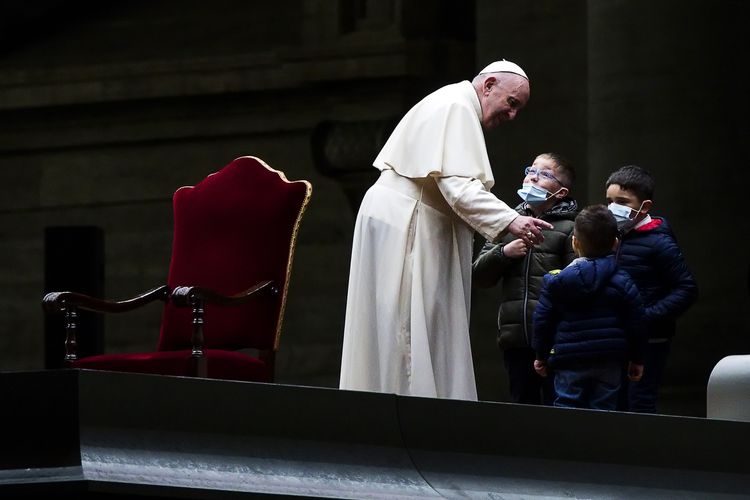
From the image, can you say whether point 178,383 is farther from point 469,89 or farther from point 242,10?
point 242,10

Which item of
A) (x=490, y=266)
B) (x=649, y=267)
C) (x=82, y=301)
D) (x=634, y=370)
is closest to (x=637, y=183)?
→ (x=649, y=267)

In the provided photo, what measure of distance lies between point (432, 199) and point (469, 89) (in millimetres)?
436

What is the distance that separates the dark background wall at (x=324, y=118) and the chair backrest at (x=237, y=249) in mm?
3034

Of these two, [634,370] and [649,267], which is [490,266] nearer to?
[649,267]

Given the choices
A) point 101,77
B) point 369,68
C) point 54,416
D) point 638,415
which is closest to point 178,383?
point 54,416

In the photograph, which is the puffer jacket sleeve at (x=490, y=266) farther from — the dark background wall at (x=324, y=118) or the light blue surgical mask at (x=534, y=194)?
the dark background wall at (x=324, y=118)

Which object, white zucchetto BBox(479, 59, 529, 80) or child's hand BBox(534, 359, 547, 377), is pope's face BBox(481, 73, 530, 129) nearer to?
white zucchetto BBox(479, 59, 529, 80)

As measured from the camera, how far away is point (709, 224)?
10.9 metres

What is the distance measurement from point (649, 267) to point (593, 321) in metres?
0.53

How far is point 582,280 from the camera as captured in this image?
7.76 m

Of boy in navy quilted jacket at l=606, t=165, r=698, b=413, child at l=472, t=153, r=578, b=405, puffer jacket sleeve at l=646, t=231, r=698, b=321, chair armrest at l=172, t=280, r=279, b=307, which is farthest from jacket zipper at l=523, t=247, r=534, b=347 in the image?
chair armrest at l=172, t=280, r=279, b=307

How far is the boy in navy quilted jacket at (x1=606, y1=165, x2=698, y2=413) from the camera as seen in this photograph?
8172mm

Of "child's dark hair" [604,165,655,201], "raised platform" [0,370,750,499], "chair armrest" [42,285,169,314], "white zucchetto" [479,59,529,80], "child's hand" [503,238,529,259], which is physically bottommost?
"raised platform" [0,370,750,499]

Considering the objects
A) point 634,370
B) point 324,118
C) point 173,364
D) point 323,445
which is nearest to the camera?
point 323,445
